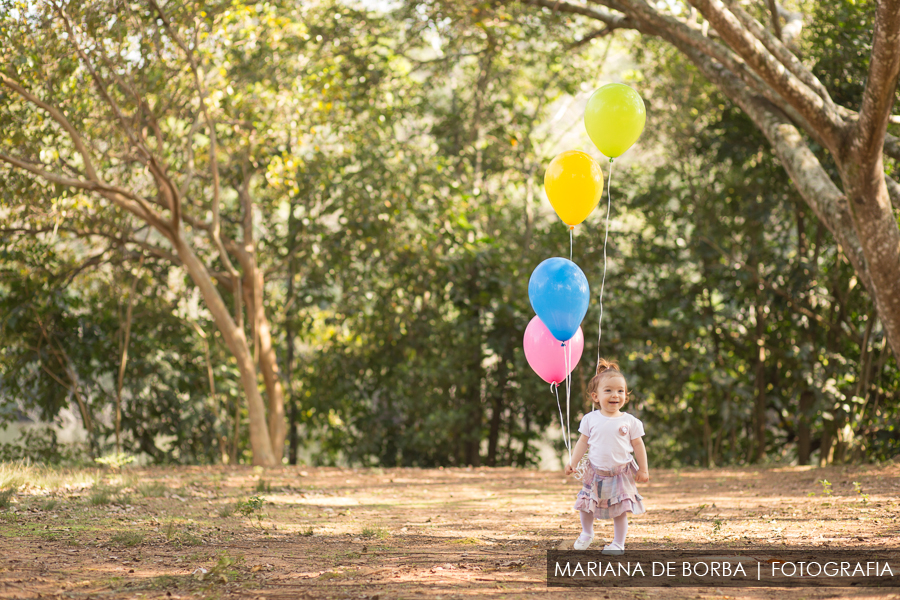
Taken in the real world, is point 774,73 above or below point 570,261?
above

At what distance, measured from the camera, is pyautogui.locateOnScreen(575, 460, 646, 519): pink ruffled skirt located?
3.89m

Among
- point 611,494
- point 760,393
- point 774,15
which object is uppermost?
point 774,15

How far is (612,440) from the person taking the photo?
13.1 ft

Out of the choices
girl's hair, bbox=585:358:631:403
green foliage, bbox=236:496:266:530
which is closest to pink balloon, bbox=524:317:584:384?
girl's hair, bbox=585:358:631:403

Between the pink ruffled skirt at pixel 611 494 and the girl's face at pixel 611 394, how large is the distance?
329 mm

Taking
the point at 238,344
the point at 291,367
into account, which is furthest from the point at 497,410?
the point at 238,344

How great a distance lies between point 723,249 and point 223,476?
729cm

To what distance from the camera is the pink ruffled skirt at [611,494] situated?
12.8ft

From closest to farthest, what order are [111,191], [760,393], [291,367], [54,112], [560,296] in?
1. [560,296]
2. [54,112]
3. [111,191]
4. [760,393]
5. [291,367]

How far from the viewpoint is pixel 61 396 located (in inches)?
395

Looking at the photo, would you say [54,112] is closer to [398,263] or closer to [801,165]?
[398,263]

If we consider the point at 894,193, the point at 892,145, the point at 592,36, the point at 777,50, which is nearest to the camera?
the point at 894,193

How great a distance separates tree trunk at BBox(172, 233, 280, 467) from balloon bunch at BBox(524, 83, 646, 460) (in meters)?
4.71

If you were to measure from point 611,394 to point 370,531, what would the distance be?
72.9 inches
